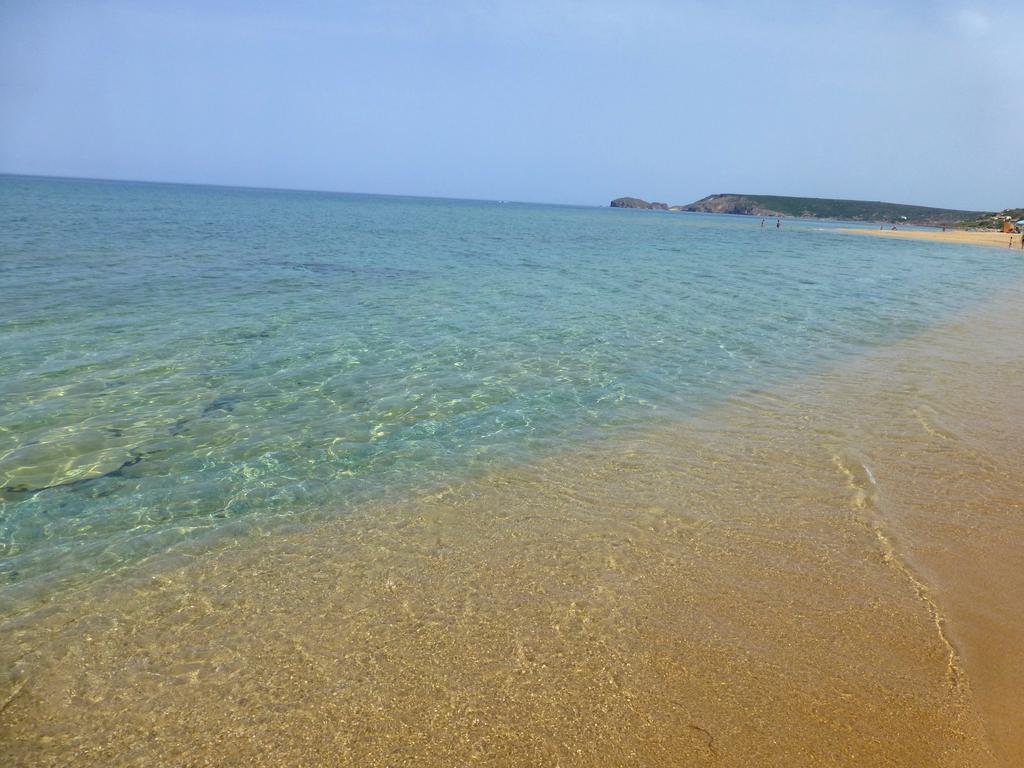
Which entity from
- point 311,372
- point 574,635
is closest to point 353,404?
point 311,372

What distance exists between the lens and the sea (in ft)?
16.8

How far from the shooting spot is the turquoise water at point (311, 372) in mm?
6016

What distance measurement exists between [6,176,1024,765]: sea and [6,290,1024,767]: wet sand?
6 centimetres

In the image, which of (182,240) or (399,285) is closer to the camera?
(399,285)

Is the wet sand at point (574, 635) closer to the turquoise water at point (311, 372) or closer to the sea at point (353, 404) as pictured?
the sea at point (353, 404)

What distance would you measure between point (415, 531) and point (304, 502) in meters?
1.23

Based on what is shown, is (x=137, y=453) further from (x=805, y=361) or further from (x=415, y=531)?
(x=805, y=361)

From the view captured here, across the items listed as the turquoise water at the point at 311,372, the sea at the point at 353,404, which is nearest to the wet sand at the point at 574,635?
the sea at the point at 353,404

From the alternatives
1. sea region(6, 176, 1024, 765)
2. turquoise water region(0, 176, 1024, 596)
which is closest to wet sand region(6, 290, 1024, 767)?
sea region(6, 176, 1024, 765)

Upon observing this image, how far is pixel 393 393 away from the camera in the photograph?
920 cm

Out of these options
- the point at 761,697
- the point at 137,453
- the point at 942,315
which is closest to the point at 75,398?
the point at 137,453

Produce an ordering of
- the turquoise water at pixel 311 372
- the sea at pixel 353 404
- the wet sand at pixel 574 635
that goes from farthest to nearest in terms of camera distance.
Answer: the turquoise water at pixel 311 372
the sea at pixel 353 404
the wet sand at pixel 574 635

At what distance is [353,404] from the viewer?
8672mm

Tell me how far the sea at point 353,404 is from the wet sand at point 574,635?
0.21 ft
